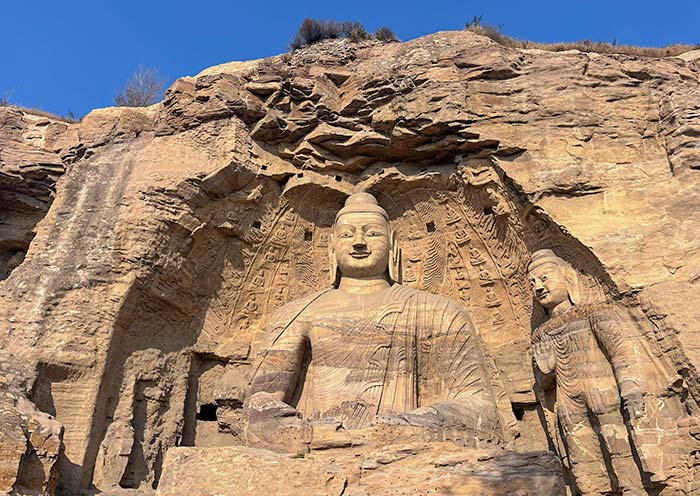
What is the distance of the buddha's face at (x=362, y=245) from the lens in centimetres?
760

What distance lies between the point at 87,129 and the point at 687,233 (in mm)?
6640

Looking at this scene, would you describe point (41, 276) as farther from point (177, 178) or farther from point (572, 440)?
point (572, 440)

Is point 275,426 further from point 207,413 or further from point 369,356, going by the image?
point 207,413

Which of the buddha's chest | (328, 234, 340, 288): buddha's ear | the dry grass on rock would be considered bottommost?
the buddha's chest

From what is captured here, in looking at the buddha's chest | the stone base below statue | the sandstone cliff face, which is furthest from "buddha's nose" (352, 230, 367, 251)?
the stone base below statue

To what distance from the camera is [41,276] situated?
7.24m

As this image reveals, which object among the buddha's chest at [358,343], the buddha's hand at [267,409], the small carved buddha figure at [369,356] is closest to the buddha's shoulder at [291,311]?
the small carved buddha figure at [369,356]

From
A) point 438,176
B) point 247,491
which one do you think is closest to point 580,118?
point 438,176

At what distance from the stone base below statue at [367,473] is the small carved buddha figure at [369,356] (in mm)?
1414

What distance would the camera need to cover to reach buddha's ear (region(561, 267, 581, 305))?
271 inches

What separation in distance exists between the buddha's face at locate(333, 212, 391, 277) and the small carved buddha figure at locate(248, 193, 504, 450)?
1 cm

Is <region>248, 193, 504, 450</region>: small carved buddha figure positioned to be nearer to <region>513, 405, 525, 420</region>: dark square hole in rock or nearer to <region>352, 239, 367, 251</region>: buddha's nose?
<region>352, 239, 367, 251</region>: buddha's nose

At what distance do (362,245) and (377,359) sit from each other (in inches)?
51.9

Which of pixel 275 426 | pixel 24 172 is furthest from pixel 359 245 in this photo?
pixel 24 172
